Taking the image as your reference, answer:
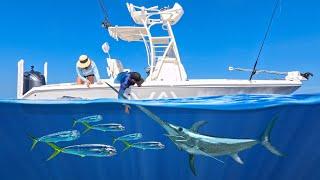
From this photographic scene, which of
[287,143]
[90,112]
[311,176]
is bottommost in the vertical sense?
[311,176]

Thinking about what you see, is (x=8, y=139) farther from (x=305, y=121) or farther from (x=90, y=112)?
(x=305, y=121)

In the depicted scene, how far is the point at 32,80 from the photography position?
10.7 metres

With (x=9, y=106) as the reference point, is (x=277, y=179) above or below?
below

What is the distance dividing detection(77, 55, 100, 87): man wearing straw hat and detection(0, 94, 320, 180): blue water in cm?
282

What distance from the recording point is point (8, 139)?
6.67 meters

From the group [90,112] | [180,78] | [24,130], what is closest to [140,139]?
[90,112]

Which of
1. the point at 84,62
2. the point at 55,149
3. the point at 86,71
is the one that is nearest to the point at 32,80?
the point at 86,71

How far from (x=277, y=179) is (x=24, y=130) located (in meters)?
3.90

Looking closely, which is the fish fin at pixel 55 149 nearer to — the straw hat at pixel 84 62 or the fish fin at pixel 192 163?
the fish fin at pixel 192 163

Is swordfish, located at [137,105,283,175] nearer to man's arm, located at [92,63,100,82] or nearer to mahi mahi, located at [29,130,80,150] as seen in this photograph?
mahi mahi, located at [29,130,80,150]

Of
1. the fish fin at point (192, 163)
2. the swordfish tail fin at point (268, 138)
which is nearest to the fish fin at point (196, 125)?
the fish fin at point (192, 163)

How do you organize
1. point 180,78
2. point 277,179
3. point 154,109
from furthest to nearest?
point 180,78, point 277,179, point 154,109

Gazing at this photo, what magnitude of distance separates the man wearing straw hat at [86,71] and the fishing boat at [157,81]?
19 cm

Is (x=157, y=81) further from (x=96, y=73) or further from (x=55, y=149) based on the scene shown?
(x=55, y=149)
